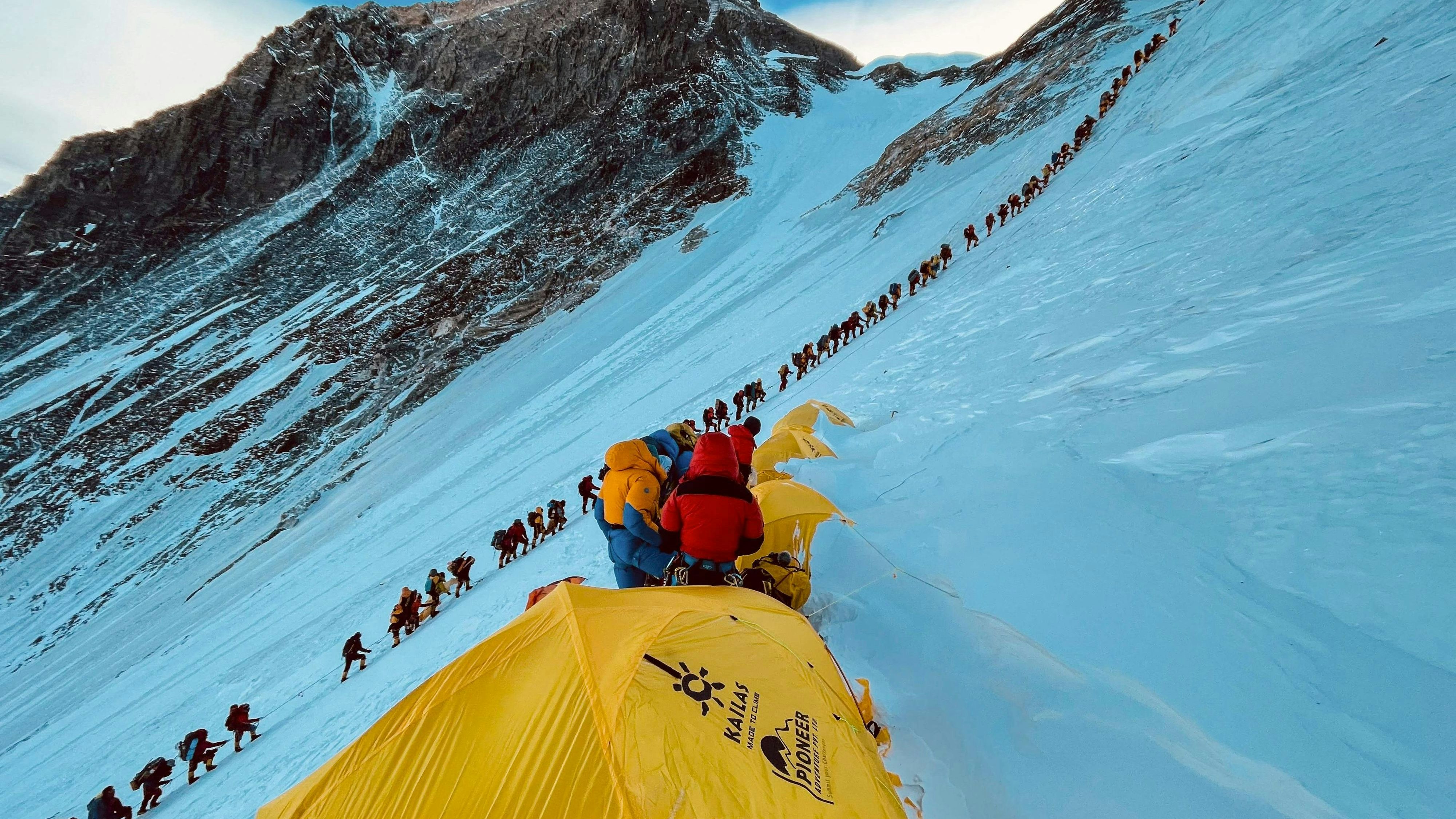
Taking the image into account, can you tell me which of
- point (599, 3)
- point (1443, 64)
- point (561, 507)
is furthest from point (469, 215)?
point (1443, 64)

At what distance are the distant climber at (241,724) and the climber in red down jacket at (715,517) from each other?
7.78 meters

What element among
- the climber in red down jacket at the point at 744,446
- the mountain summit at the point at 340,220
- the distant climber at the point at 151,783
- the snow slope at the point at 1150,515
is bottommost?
the distant climber at the point at 151,783

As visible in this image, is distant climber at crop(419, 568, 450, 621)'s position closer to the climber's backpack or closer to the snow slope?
the snow slope

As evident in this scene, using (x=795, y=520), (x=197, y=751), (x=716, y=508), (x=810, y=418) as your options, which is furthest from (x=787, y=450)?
(x=197, y=751)

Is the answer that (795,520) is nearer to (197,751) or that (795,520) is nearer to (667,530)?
(667,530)

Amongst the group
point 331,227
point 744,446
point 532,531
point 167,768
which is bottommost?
point 532,531

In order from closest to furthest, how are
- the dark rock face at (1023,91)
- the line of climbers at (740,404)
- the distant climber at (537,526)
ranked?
the distant climber at (537,526) → the line of climbers at (740,404) → the dark rock face at (1023,91)

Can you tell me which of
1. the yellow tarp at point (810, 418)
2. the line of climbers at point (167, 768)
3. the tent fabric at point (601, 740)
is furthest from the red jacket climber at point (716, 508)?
the line of climbers at point (167, 768)

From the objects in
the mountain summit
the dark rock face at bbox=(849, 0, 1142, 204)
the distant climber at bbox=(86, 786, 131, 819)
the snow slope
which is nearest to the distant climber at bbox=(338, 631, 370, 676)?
the snow slope

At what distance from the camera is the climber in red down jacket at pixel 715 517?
3574 millimetres

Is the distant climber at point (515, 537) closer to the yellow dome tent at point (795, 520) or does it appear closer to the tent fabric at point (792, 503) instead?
the tent fabric at point (792, 503)

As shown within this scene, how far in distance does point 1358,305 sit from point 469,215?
57.0 metres

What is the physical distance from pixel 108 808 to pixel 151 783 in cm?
43

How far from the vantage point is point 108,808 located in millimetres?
7098
